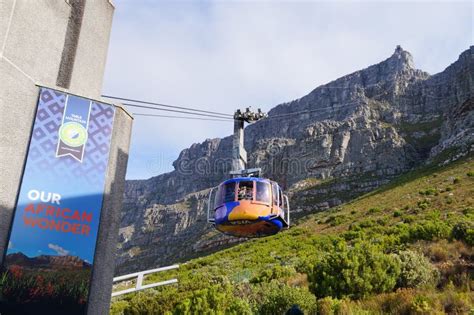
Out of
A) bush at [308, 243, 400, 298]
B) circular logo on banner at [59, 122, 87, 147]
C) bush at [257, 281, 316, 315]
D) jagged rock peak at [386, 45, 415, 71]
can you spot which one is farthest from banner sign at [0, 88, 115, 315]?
jagged rock peak at [386, 45, 415, 71]

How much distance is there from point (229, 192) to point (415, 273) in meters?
7.31

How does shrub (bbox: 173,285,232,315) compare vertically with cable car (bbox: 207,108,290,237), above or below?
below

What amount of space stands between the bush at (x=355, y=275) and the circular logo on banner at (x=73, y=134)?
32.9 ft

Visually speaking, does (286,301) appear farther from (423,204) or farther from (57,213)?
(423,204)

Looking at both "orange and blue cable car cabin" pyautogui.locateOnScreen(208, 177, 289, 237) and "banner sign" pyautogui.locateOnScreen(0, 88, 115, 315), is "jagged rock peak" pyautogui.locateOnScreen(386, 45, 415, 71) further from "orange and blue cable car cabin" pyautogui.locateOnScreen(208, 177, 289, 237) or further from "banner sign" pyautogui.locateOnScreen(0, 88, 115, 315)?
"banner sign" pyautogui.locateOnScreen(0, 88, 115, 315)

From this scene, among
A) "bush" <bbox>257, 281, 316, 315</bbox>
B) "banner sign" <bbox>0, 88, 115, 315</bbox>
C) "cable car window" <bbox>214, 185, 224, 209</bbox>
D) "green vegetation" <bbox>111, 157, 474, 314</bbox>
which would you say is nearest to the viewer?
"banner sign" <bbox>0, 88, 115, 315</bbox>

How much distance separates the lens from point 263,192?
1288cm

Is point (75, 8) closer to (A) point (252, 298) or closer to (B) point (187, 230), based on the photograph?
(A) point (252, 298)

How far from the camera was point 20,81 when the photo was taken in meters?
7.44

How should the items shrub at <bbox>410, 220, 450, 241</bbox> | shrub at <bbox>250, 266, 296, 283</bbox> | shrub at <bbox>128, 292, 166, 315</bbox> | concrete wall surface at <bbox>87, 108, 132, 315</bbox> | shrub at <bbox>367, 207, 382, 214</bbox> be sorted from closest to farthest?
1. concrete wall surface at <bbox>87, 108, 132, 315</bbox>
2. shrub at <bbox>128, 292, 166, 315</bbox>
3. shrub at <bbox>250, 266, 296, 283</bbox>
4. shrub at <bbox>410, 220, 450, 241</bbox>
5. shrub at <bbox>367, 207, 382, 214</bbox>

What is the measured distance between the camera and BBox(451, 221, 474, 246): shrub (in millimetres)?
17312

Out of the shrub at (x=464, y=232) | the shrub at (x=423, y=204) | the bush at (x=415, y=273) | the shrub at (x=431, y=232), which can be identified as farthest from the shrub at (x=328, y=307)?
the shrub at (x=423, y=204)

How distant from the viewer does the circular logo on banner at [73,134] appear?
8.23 meters

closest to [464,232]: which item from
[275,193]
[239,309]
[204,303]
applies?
[275,193]
